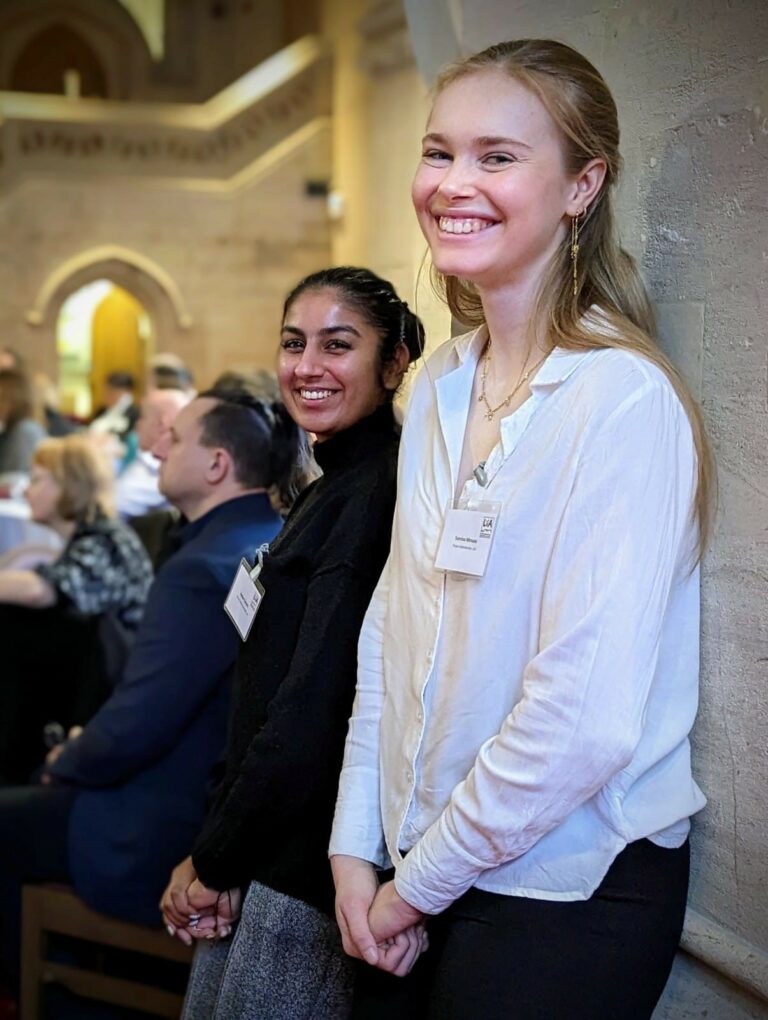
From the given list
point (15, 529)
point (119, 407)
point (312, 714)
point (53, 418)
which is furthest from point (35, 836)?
point (53, 418)

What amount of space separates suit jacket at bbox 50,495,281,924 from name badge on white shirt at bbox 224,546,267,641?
1.81 ft

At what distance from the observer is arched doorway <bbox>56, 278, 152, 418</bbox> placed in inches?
726

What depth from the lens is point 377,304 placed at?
5.64 ft

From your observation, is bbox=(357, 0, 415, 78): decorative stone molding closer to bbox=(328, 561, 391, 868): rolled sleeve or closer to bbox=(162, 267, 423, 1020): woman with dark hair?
bbox=(162, 267, 423, 1020): woman with dark hair

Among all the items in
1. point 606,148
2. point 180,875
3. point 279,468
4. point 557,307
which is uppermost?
point 606,148

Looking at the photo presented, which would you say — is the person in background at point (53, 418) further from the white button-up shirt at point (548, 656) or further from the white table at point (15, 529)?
the white button-up shirt at point (548, 656)

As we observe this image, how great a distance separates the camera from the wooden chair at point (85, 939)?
2.40 metres

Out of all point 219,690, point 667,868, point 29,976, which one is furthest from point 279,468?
point 667,868

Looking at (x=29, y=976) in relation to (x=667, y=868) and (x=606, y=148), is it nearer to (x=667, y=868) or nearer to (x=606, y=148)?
(x=667, y=868)

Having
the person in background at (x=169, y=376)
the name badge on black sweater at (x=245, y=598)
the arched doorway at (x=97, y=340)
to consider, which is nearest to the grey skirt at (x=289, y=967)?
the name badge on black sweater at (x=245, y=598)

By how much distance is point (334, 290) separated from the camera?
1.71 metres

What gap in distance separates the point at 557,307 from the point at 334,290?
0.49 m

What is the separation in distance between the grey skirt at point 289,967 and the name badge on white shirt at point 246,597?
0.37m

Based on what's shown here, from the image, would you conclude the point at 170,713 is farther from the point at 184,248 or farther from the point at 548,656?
the point at 184,248
